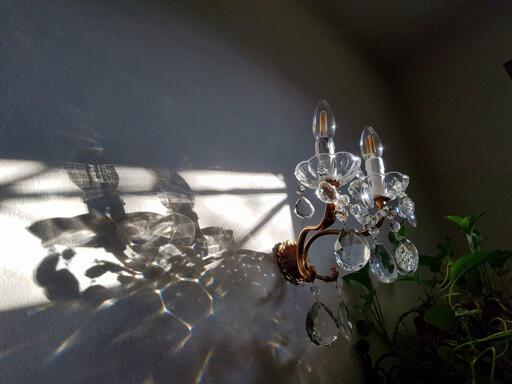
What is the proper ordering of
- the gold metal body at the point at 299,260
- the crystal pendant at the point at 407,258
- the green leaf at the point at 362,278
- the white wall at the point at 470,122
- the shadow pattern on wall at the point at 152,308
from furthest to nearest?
the white wall at the point at 470,122
the green leaf at the point at 362,278
the gold metal body at the point at 299,260
the crystal pendant at the point at 407,258
the shadow pattern on wall at the point at 152,308

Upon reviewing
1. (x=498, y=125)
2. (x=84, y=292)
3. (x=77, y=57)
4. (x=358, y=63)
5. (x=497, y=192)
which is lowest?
(x=84, y=292)

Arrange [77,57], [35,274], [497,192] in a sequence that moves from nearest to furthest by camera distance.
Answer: [35,274]
[77,57]
[497,192]

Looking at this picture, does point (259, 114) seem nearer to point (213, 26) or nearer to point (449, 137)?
point (213, 26)

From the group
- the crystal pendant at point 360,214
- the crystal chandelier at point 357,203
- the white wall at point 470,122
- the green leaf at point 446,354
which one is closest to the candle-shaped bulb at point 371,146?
the crystal chandelier at point 357,203

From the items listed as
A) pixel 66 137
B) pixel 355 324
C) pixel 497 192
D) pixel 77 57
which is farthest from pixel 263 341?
pixel 497 192

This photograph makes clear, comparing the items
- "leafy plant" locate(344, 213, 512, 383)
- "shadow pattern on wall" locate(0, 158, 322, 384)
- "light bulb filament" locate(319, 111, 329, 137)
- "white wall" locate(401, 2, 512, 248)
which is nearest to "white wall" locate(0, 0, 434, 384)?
"shadow pattern on wall" locate(0, 158, 322, 384)

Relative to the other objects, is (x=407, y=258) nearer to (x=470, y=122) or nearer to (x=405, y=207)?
(x=405, y=207)

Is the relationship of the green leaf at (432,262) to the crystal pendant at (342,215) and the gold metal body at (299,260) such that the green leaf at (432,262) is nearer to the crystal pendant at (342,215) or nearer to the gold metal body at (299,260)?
the gold metal body at (299,260)
